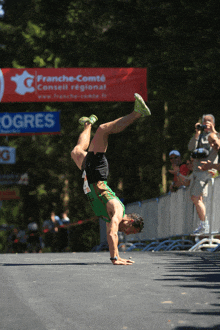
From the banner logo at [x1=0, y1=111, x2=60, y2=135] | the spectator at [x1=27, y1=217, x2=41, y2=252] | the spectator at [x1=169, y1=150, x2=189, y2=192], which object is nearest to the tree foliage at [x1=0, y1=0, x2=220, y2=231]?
the banner logo at [x1=0, y1=111, x2=60, y2=135]

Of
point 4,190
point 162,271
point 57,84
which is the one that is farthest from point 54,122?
point 162,271

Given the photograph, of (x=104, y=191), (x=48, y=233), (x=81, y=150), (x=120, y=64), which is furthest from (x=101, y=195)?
(x=120, y=64)

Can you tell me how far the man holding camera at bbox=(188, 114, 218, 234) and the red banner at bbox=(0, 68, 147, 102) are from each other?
12402mm

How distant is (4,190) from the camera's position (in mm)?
34438

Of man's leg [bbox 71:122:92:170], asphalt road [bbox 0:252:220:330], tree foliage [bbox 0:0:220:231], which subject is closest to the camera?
asphalt road [bbox 0:252:220:330]

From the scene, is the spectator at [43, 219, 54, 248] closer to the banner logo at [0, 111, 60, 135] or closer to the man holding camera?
the banner logo at [0, 111, 60, 135]

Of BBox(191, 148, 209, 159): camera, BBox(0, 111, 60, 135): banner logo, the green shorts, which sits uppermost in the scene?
BBox(0, 111, 60, 135): banner logo

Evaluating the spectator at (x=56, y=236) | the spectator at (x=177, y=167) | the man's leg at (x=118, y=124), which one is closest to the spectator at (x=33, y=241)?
the spectator at (x=56, y=236)

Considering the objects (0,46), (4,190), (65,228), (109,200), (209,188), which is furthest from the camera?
(4,190)

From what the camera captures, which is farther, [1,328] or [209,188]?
[209,188]

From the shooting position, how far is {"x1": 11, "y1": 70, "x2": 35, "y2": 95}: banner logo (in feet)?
80.1

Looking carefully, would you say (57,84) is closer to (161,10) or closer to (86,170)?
(161,10)

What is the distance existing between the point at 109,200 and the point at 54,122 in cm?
1685

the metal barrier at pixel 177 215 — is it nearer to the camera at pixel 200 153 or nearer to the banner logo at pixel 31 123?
the camera at pixel 200 153
